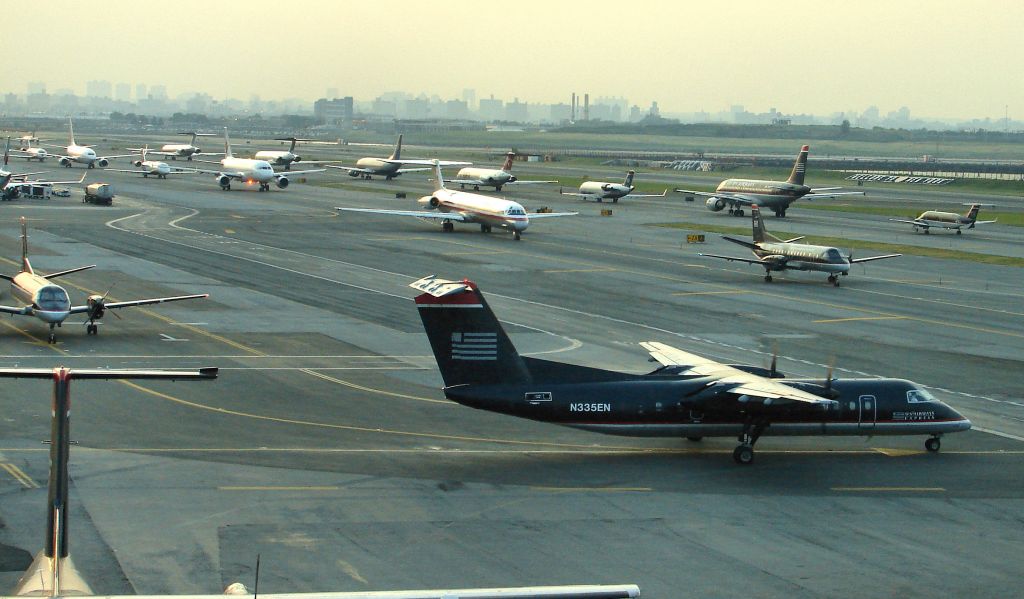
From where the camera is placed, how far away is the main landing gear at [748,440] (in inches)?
1492

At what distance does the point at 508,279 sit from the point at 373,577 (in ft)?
179

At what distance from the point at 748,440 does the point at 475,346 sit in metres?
9.59

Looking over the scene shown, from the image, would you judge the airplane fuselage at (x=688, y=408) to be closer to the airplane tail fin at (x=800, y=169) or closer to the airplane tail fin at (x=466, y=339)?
the airplane tail fin at (x=466, y=339)

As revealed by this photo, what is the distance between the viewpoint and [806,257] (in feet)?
269

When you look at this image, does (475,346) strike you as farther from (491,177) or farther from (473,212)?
(491,177)

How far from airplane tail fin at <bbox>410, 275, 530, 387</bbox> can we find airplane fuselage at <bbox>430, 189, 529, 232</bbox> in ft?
223

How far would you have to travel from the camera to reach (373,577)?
27.0 meters

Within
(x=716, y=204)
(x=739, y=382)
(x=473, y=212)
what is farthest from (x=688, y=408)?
(x=716, y=204)

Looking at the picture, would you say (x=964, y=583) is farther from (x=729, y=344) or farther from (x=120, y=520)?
(x=729, y=344)

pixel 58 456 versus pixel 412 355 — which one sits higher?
pixel 58 456

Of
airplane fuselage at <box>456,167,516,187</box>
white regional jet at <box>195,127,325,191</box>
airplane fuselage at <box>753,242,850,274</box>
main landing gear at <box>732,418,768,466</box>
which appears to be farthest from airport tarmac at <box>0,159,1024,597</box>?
airplane fuselage at <box>456,167,516,187</box>

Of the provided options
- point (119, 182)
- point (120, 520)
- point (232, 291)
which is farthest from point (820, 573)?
point (119, 182)

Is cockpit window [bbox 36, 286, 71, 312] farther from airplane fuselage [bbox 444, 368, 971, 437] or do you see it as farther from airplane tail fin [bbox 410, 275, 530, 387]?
airplane fuselage [bbox 444, 368, 971, 437]

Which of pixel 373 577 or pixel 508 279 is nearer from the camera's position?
pixel 373 577
